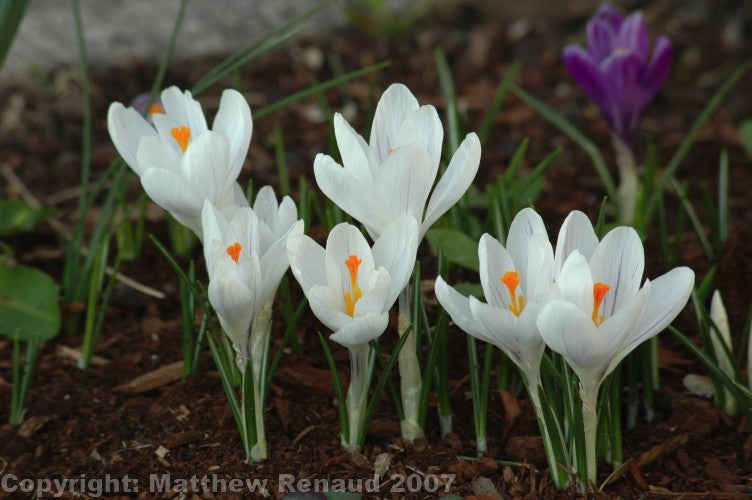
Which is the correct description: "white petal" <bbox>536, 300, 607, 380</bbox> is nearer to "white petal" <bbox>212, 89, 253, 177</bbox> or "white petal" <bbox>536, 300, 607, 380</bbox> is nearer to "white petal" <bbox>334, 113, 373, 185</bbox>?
"white petal" <bbox>334, 113, 373, 185</bbox>

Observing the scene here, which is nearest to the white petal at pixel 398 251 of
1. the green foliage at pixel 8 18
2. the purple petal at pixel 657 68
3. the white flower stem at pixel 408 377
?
the white flower stem at pixel 408 377

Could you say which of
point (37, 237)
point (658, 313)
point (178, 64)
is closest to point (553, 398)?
point (658, 313)

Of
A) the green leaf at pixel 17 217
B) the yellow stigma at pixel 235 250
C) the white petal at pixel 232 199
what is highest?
the green leaf at pixel 17 217

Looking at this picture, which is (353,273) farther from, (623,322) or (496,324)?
(623,322)

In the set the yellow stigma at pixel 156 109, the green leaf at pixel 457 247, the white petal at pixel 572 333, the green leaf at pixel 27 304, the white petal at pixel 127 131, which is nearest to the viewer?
the white petal at pixel 572 333

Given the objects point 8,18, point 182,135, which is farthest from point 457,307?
point 8,18

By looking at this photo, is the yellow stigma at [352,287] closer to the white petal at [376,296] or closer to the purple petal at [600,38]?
the white petal at [376,296]

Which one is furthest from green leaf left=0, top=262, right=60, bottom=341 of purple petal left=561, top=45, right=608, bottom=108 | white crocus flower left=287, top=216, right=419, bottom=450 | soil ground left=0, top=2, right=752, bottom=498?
purple petal left=561, top=45, right=608, bottom=108
